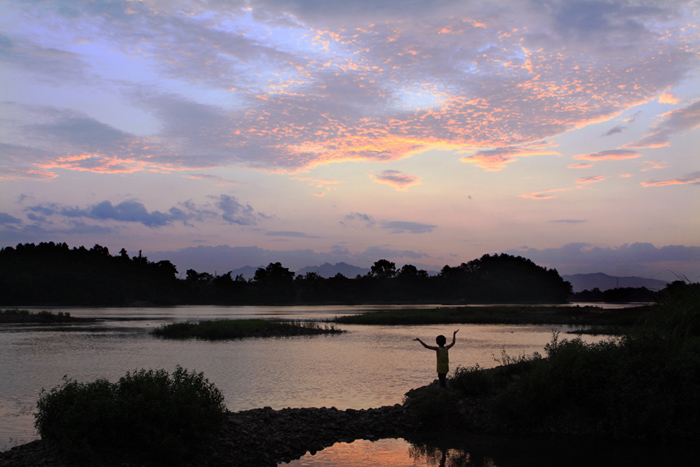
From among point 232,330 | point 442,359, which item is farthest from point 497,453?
point 232,330

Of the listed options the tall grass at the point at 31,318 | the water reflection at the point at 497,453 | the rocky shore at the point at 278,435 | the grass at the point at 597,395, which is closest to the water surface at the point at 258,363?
the rocky shore at the point at 278,435

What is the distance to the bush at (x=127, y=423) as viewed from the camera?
12492mm

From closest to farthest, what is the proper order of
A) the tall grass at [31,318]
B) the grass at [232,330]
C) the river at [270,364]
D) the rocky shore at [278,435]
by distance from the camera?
the rocky shore at [278,435], the river at [270,364], the grass at [232,330], the tall grass at [31,318]

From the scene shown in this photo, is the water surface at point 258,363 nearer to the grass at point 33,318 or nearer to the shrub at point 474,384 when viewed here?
the shrub at point 474,384

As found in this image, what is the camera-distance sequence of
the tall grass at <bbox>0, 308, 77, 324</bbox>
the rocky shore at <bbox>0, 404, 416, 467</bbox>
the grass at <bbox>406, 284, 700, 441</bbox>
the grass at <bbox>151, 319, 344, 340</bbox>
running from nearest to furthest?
the rocky shore at <bbox>0, 404, 416, 467</bbox>, the grass at <bbox>406, 284, 700, 441</bbox>, the grass at <bbox>151, 319, 344, 340</bbox>, the tall grass at <bbox>0, 308, 77, 324</bbox>

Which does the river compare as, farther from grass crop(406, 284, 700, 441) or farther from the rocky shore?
grass crop(406, 284, 700, 441)

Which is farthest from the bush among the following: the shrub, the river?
the shrub

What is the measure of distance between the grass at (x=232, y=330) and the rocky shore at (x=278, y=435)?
133 feet

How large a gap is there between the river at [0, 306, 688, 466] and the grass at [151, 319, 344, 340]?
Answer: 3.00m

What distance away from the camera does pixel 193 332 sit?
58.4 metres

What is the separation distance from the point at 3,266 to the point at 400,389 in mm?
188366

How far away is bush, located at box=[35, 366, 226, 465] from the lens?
12.5 meters

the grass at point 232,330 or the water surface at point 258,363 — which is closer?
the water surface at point 258,363

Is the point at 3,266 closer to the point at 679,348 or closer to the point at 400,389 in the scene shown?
the point at 400,389
